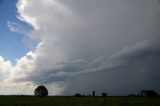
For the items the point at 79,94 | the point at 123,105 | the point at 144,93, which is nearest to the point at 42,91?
the point at 79,94

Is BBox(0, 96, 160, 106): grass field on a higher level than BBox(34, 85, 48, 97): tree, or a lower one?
lower

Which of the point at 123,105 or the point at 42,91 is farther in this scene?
the point at 42,91

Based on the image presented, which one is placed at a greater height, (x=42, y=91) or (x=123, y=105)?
(x=42, y=91)

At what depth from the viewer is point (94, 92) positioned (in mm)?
169500

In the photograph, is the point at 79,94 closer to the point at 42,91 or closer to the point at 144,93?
the point at 42,91

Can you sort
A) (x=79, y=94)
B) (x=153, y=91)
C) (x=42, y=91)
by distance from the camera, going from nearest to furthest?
(x=79, y=94)
(x=42, y=91)
(x=153, y=91)

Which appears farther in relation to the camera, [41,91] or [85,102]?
[41,91]

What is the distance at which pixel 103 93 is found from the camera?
16925cm

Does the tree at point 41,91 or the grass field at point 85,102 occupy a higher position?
the tree at point 41,91

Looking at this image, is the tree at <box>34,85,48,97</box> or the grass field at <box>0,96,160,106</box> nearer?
the grass field at <box>0,96,160,106</box>

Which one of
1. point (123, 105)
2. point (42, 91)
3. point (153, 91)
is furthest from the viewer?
point (153, 91)

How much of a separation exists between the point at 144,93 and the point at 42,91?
69.2 m

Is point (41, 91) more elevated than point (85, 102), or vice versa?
point (41, 91)

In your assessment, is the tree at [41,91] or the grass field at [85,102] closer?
the grass field at [85,102]
